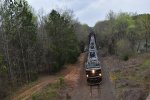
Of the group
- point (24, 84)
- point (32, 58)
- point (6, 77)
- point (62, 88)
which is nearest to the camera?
point (62, 88)

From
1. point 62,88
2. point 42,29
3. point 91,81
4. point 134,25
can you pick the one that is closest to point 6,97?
point 62,88

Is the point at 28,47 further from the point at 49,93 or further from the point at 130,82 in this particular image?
the point at 130,82

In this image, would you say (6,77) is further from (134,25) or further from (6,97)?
(134,25)

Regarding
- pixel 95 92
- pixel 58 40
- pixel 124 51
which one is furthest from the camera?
pixel 124 51

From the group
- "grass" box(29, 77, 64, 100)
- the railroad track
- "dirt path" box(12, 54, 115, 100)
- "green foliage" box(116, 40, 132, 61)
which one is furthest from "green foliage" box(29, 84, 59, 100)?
"green foliage" box(116, 40, 132, 61)

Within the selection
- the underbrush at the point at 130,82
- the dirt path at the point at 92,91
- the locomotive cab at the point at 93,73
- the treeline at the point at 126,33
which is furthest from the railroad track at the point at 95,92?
the treeline at the point at 126,33

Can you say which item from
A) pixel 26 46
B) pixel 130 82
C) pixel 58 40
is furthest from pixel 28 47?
pixel 130 82

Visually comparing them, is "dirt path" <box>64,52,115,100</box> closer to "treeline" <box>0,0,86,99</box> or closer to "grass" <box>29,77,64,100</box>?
"grass" <box>29,77,64,100</box>

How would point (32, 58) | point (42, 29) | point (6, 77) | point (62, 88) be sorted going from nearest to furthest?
point (62, 88) < point (6, 77) < point (32, 58) < point (42, 29)
